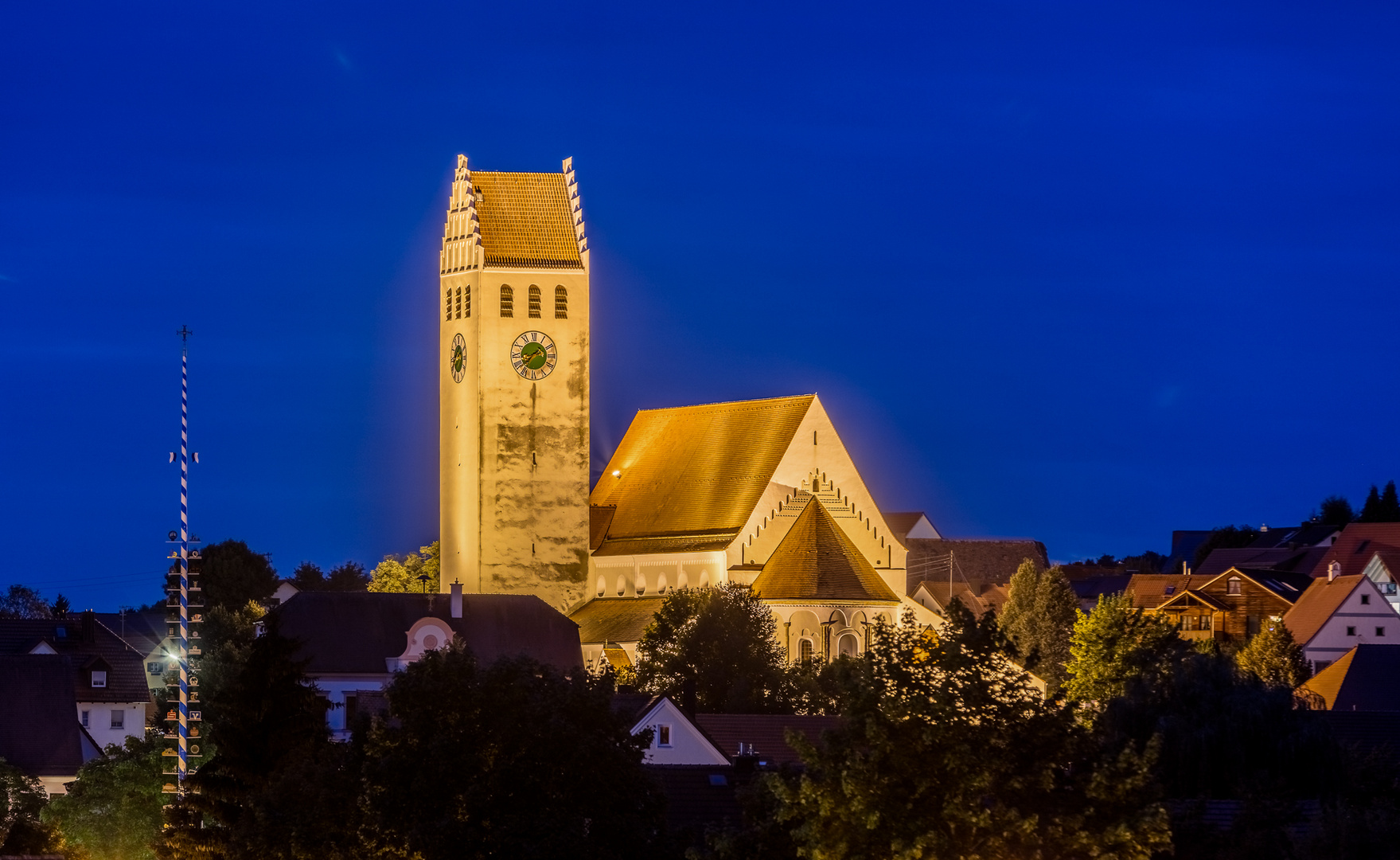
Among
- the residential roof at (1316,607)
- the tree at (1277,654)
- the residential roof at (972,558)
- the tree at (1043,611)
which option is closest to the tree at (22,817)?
the tree at (1277,654)

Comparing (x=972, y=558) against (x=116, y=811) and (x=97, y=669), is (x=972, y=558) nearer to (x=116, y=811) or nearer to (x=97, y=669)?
(x=97, y=669)

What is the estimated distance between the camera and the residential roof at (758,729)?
5875 centimetres

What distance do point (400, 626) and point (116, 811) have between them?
110ft

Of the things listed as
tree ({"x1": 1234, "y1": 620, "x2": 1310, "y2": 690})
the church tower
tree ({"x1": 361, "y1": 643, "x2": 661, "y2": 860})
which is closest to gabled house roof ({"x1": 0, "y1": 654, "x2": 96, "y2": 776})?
the church tower

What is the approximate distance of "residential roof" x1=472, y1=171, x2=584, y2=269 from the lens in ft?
327

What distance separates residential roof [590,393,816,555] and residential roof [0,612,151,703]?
21053 mm

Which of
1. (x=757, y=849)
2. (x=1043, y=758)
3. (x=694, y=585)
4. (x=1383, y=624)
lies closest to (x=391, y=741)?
(x=757, y=849)

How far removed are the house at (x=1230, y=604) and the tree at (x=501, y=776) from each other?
74896 millimetres

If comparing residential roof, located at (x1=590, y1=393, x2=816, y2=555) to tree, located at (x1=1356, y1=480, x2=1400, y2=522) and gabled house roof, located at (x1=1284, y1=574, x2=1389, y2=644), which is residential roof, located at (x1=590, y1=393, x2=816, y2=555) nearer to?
gabled house roof, located at (x1=1284, y1=574, x2=1389, y2=644)

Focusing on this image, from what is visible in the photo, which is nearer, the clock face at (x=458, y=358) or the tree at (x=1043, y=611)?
the clock face at (x=458, y=358)

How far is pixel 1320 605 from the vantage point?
103250mm

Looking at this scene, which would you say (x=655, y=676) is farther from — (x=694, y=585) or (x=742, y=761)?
(x=742, y=761)

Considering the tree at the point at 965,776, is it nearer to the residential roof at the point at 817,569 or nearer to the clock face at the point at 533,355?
the residential roof at the point at 817,569

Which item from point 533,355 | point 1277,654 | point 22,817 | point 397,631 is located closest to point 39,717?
point 22,817
